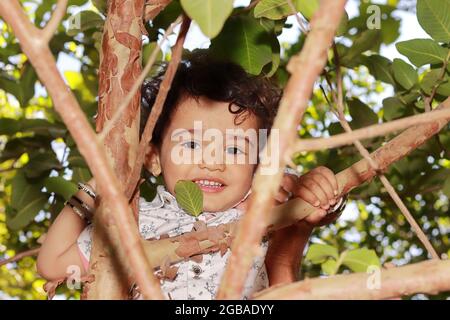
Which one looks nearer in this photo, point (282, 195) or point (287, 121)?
point (287, 121)

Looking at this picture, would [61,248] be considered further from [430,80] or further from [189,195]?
[430,80]

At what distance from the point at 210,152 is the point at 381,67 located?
65cm

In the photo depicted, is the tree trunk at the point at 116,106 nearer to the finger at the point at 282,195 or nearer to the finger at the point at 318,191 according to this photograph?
the finger at the point at 318,191

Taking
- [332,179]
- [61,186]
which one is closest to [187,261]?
[332,179]

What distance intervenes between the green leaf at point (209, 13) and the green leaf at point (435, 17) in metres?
0.66

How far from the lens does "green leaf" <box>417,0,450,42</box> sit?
1.25m

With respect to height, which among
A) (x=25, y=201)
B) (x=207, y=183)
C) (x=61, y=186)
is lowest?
(x=25, y=201)

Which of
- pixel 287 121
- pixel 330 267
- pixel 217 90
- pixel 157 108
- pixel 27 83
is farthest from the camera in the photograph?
pixel 27 83

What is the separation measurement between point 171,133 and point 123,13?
1.97 ft

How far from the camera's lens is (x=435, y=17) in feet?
4.14

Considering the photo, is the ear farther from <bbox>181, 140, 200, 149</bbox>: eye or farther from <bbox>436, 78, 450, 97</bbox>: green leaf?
<bbox>436, 78, 450, 97</bbox>: green leaf

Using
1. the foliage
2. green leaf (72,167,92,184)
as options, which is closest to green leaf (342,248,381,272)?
the foliage
